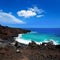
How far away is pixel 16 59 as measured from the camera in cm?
1427

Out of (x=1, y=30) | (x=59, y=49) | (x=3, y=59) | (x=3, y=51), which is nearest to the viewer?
(x=3, y=59)

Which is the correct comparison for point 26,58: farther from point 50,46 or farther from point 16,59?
point 50,46

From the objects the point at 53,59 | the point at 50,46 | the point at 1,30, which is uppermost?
the point at 1,30

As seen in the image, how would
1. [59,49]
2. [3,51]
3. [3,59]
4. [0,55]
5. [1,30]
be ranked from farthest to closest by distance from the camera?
[1,30]
[59,49]
[3,51]
[0,55]
[3,59]

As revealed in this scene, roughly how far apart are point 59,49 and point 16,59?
633 cm

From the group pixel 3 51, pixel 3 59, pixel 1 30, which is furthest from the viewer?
pixel 1 30

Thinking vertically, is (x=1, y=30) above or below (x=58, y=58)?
above

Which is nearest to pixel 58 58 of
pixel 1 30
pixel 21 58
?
pixel 21 58

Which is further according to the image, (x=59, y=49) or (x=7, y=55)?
(x=59, y=49)

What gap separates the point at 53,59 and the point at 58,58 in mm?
632

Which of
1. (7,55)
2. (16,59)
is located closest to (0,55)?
(7,55)

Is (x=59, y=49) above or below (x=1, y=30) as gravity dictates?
below

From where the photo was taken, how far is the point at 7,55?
15242mm

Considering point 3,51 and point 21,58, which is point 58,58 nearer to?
point 21,58
